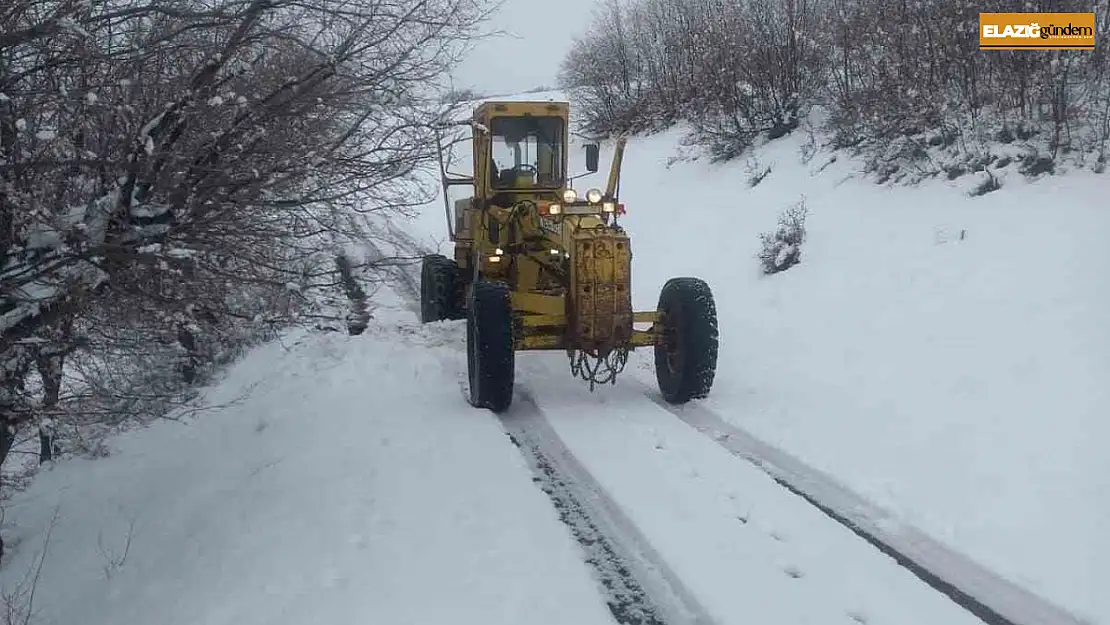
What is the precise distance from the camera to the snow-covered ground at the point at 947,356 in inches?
188

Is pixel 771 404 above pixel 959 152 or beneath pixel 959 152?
beneath

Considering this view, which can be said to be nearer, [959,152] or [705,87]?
[959,152]

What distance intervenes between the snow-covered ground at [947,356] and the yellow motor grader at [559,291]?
0.68m

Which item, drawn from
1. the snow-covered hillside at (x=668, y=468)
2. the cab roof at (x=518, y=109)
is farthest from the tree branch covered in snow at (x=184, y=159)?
the cab roof at (x=518, y=109)

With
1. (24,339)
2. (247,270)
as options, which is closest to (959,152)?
(247,270)

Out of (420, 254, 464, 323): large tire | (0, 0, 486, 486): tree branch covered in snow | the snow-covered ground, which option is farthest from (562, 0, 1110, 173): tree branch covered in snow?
(0, 0, 486, 486): tree branch covered in snow

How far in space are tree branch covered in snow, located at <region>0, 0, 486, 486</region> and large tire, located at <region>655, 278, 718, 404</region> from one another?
8.10 ft

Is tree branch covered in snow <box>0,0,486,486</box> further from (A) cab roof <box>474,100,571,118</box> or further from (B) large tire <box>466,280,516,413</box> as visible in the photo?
(A) cab roof <box>474,100,571,118</box>

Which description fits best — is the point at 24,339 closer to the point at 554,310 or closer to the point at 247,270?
the point at 247,270

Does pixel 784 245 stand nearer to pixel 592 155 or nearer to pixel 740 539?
pixel 592 155

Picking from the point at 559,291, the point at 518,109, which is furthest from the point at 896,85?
the point at 559,291

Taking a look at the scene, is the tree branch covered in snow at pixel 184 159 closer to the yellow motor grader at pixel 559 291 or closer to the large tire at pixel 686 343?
the yellow motor grader at pixel 559 291

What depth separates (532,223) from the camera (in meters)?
8.69

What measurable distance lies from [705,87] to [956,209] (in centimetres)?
940
